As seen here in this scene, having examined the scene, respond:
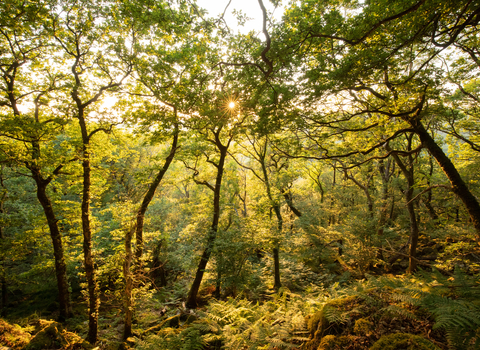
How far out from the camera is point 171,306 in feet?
33.1

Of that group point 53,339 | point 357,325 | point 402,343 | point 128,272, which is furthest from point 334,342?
point 53,339

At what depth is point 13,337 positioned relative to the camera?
4.85 meters

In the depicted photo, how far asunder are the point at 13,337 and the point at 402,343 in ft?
25.3

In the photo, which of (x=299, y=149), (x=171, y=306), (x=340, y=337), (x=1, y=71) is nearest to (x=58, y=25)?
(x=1, y=71)

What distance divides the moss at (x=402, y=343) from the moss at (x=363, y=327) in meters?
0.33

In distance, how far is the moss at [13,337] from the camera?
185 inches

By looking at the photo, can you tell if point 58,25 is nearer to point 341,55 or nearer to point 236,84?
point 236,84

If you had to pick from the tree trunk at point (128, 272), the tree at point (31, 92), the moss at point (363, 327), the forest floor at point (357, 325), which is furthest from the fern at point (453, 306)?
the tree at point (31, 92)

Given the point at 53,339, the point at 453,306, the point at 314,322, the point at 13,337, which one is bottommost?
the point at 53,339

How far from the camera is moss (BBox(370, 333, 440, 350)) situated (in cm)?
221

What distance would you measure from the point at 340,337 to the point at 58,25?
423 inches

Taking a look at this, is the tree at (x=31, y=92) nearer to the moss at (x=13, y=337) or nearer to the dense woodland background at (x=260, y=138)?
the dense woodland background at (x=260, y=138)

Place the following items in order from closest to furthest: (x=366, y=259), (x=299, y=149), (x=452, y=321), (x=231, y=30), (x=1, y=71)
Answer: (x=452, y=321) < (x=231, y=30) < (x=299, y=149) < (x=1, y=71) < (x=366, y=259)

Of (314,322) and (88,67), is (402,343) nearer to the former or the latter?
(314,322)
